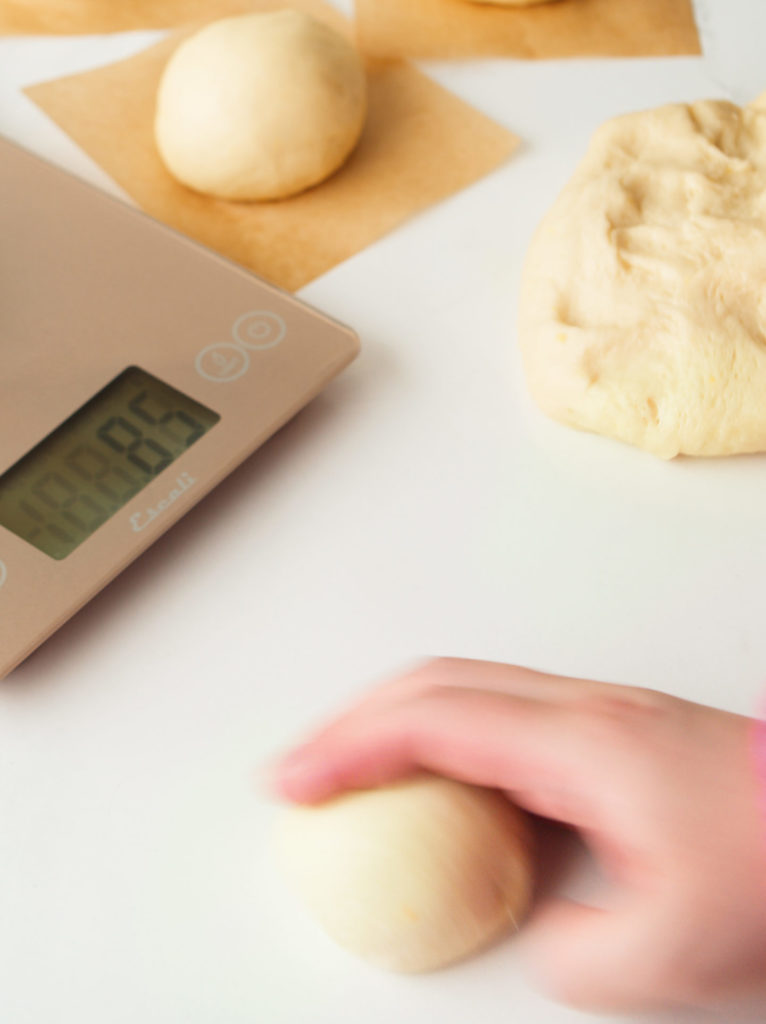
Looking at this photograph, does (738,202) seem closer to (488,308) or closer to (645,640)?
(488,308)

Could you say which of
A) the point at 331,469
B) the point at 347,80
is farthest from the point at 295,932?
the point at 347,80

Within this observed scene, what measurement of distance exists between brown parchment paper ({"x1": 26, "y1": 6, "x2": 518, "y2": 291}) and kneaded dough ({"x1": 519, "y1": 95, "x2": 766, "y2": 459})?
18 centimetres

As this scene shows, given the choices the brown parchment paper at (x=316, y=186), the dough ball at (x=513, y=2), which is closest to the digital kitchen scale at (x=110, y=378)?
the brown parchment paper at (x=316, y=186)

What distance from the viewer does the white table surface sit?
491 millimetres

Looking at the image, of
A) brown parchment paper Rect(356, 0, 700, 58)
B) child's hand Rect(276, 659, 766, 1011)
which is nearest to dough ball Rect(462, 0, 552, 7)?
Answer: brown parchment paper Rect(356, 0, 700, 58)

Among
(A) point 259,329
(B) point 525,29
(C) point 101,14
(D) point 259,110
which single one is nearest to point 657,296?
(A) point 259,329

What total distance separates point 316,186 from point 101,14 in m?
0.40

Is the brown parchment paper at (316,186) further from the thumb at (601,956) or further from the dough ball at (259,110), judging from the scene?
the thumb at (601,956)

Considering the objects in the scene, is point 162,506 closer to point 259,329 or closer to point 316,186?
point 259,329

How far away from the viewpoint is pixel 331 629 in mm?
627

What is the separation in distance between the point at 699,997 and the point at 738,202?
61 centimetres

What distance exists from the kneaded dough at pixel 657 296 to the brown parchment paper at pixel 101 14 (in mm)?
557

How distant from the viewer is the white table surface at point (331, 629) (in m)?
0.49

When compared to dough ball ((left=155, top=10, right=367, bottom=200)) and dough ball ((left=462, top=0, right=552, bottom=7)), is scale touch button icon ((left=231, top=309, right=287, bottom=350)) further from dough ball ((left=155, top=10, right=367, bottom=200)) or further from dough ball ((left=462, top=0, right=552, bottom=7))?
dough ball ((left=462, top=0, right=552, bottom=7))
